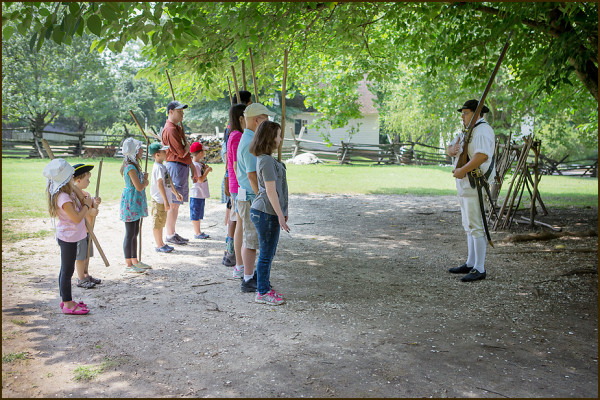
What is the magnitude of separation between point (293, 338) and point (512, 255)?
438 cm

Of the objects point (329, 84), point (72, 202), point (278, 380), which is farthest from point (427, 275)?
point (329, 84)

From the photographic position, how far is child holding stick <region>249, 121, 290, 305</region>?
468 cm

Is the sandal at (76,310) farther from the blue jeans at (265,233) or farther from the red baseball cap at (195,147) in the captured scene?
the red baseball cap at (195,147)

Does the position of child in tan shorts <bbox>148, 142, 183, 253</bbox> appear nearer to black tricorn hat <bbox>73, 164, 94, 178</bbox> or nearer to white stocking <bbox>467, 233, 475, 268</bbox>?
black tricorn hat <bbox>73, 164, 94, 178</bbox>

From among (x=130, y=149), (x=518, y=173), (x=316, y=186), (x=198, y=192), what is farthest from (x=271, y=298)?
(x=316, y=186)

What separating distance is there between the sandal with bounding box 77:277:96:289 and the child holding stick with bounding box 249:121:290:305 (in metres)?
1.81

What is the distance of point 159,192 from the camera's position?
687 cm

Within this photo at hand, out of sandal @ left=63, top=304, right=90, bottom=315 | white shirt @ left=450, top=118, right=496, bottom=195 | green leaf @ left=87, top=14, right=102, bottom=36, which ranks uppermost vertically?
green leaf @ left=87, top=14, right=102, bottom=36

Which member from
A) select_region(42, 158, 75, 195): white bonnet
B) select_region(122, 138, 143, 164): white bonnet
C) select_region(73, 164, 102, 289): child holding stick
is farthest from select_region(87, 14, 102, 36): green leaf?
select_region(122, 138, 143, 164): white bonnet

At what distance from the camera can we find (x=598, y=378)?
11.3 feet

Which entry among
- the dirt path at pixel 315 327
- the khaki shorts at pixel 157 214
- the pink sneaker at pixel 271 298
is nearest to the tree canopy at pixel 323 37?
the khaki shorts at pixel 157 214

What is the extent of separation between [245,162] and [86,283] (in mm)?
2174

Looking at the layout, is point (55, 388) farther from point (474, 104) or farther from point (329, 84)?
point (329, 84)

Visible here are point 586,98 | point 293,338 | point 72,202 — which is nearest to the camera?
point 293,338
